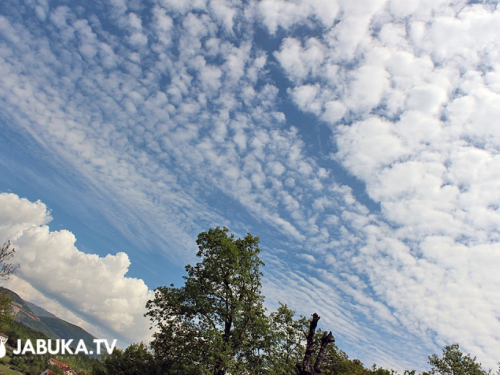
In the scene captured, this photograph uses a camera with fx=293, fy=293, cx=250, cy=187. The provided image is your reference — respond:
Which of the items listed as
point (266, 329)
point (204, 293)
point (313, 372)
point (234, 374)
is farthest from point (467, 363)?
point (313, 372)

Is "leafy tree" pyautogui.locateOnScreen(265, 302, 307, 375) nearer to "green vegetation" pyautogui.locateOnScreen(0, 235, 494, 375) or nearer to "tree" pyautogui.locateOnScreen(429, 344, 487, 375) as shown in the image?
"green vegetation" pyautogui.locateOnScreen(0, 235, 494, 375)

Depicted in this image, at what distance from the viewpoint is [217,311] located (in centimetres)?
2389

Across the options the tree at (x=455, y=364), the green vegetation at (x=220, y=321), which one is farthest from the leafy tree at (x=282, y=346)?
the tree at (x=455, y=364)

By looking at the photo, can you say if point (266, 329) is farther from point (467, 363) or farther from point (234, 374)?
point (467, 363)

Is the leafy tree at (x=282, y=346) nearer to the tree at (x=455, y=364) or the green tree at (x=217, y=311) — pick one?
the green tree at (x=217, y=311)

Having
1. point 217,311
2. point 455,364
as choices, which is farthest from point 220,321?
point 455,364

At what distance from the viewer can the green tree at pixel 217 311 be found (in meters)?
22.3

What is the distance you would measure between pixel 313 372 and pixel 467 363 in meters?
38.1

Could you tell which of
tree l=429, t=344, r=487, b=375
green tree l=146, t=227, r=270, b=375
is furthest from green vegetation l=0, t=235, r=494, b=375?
tree l=429, t=344, r=487, b=375

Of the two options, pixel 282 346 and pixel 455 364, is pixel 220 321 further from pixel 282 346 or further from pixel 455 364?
pixel 455 364

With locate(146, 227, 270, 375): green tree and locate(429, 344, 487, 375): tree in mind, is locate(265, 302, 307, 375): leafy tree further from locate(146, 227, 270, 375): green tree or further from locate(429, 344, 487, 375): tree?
locate(429, 344, 487, 375): tree

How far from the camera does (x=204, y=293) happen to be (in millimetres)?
24766

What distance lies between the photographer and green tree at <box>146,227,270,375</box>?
73.1 ft

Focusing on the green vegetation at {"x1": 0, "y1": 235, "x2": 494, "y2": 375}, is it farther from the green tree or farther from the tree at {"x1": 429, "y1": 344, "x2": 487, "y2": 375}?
the tree at {"x1": 429, "y1": 344, "x2": 487, "y2": 375}
